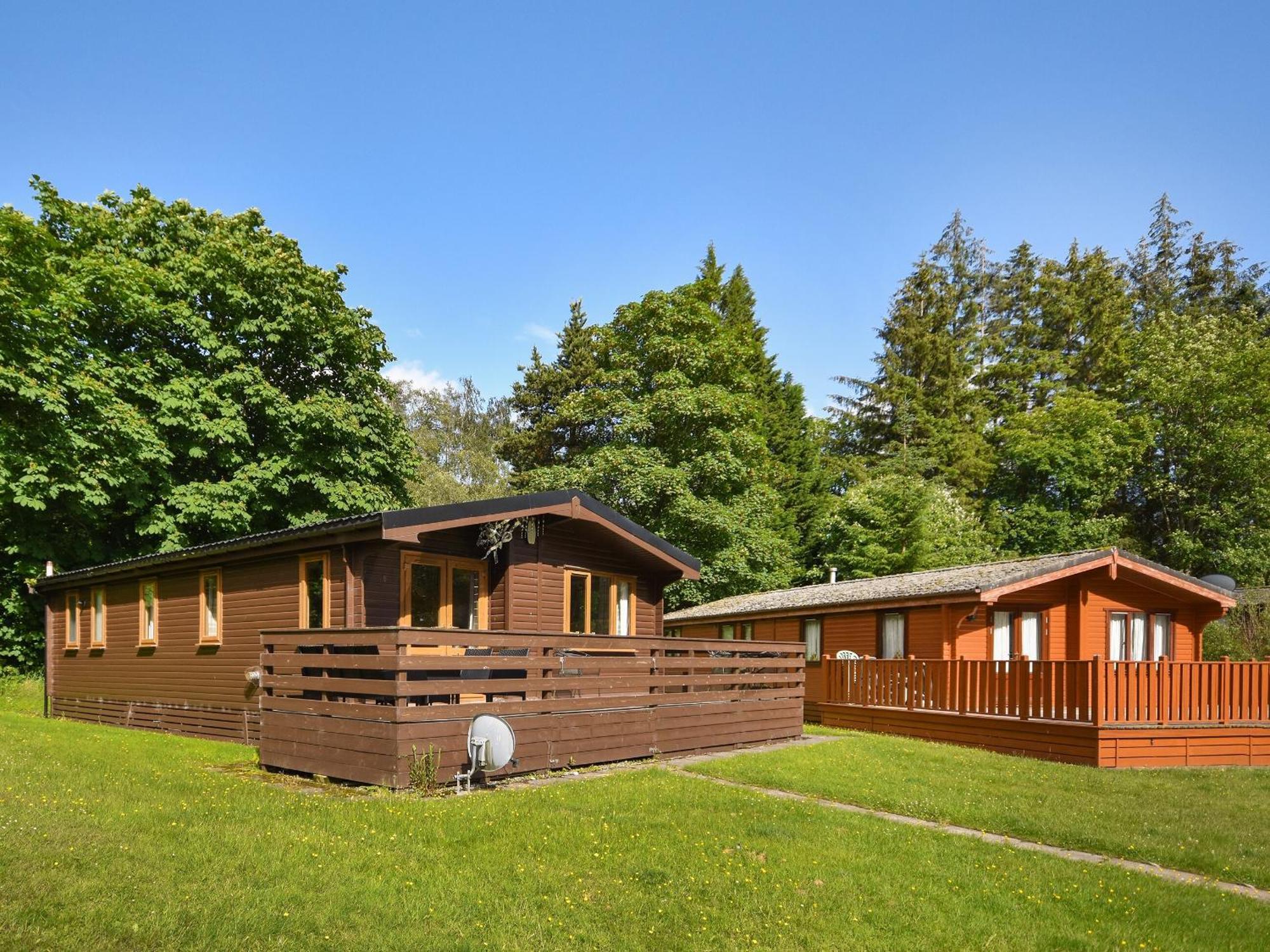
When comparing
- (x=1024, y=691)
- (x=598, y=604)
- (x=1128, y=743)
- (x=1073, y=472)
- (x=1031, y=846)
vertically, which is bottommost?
(x=1128, y=743)

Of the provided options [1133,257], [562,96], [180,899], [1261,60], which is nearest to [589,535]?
[562,96]

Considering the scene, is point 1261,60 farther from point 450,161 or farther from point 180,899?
point 180,899

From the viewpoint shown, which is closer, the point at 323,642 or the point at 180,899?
the point at 180,899

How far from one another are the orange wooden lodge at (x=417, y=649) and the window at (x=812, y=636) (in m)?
4.99

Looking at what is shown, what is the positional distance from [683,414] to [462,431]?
892 inches

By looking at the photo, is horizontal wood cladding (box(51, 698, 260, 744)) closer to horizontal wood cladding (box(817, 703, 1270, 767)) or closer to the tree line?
the tree line

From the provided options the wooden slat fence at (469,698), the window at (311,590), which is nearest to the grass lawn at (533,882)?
the wooden slat fence at (469,698)

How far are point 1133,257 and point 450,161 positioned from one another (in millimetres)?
38731

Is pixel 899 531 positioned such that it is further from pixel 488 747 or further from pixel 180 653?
pixel 488 747

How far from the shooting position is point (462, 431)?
4966 centimetres

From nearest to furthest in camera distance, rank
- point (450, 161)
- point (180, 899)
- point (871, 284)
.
Answer: 1. point (180, 899)
2. point (450, 161)
3. point (871, 284)

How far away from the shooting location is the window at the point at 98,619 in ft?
57.9

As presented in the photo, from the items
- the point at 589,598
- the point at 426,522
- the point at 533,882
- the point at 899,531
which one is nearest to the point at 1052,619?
the point at 589,598

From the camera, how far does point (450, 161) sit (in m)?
19.0
